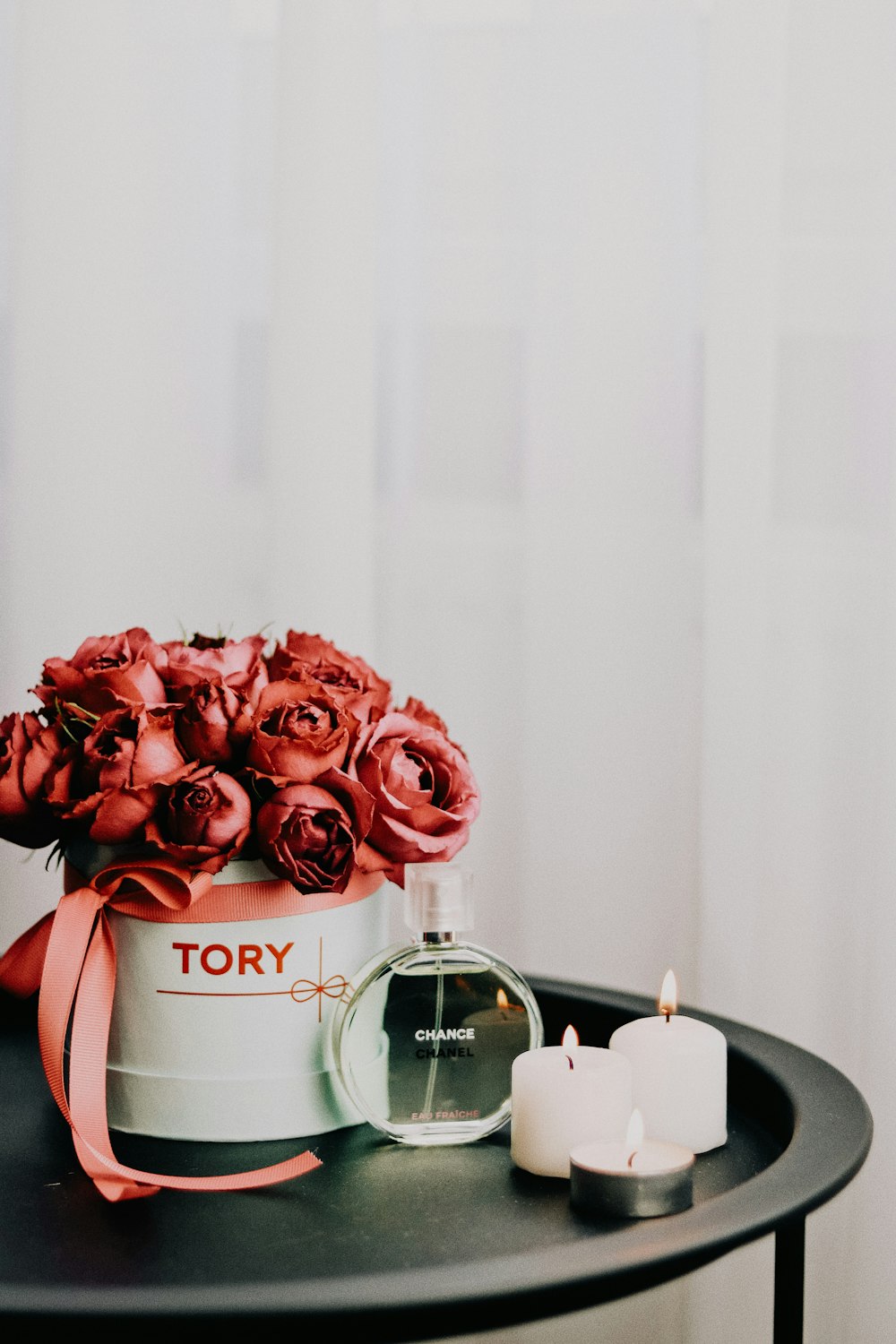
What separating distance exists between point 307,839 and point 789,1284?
12.5 inches

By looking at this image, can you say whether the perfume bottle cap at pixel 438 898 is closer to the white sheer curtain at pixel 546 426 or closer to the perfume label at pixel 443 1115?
the perfume label at pixel 443 1115

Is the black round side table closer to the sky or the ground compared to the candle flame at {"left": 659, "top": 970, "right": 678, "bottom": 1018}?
closer to the ground

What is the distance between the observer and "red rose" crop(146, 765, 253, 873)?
2.20 feet

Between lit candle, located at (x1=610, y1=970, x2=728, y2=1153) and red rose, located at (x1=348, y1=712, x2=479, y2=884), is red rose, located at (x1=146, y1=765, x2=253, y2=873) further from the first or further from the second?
lit candle, located at (x1=610, y1=970, x2=728, y2=1153)

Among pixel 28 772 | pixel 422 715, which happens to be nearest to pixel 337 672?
pixel 422 715

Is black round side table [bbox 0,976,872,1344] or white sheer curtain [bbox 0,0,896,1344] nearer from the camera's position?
black round side table [bbox 0,976,872,1344]

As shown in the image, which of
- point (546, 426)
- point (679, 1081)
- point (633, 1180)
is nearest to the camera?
point (633, 1180)

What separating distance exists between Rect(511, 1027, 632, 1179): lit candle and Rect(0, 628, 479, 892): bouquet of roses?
131 mm

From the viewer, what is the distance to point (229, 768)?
712 mm

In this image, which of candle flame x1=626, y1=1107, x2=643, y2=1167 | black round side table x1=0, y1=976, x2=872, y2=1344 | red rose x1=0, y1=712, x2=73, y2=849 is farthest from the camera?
red rose x1=0, y1=712, x2=73, y2=849

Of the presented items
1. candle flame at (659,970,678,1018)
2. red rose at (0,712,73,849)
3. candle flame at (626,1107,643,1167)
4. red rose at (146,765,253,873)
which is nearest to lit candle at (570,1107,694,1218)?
candle flame at (626,1107,643,1167)

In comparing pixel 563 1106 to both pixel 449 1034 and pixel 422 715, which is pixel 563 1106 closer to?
pixel 449 1034

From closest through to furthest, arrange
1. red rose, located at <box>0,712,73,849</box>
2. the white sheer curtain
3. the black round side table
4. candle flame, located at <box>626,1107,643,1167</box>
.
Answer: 1. the black round side table
2. candle flame, located at <box>626,1107,643,1167</box>
3. red rose, located at <box>0,712,73,849</box>
4. the white sheer curtain

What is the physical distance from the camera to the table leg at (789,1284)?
0.65 meters
